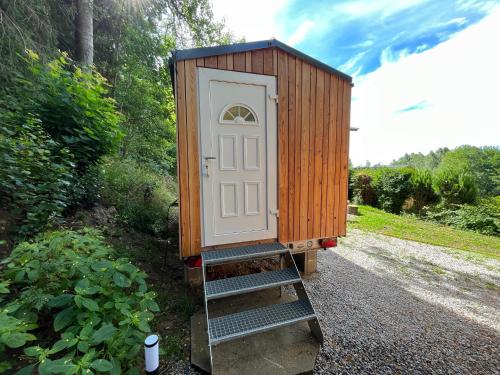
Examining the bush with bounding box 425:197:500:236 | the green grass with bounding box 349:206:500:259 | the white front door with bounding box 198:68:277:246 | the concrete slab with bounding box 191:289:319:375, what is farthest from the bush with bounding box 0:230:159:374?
the bush with bounding box 425:197:500:236

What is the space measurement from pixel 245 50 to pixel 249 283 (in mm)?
2589

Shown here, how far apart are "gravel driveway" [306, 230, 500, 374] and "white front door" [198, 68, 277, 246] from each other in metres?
1.28

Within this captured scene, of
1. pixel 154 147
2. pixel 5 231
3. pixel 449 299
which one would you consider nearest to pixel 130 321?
pixel 5 231

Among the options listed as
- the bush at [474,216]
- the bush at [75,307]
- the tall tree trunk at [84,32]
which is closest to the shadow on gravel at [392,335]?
the bush at [75,307]

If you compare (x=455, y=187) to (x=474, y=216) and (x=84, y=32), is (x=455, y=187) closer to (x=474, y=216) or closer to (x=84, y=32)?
(x=474, y=216)

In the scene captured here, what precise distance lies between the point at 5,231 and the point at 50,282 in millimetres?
903

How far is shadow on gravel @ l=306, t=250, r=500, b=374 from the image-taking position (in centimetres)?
174

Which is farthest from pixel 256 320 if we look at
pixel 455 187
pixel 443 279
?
pixel 455 187

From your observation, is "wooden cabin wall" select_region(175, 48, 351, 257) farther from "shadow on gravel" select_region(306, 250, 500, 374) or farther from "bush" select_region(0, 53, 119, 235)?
"bush" select_region(0, 53, 119, 235)

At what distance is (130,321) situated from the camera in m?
1.33

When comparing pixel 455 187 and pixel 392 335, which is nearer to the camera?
pixel 392 335

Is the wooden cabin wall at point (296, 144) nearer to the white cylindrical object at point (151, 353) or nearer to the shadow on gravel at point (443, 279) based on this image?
the white cylindrical object at point (151, 353)

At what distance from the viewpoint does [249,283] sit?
82.1 inches

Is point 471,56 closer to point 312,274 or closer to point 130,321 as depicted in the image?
point 312,274
